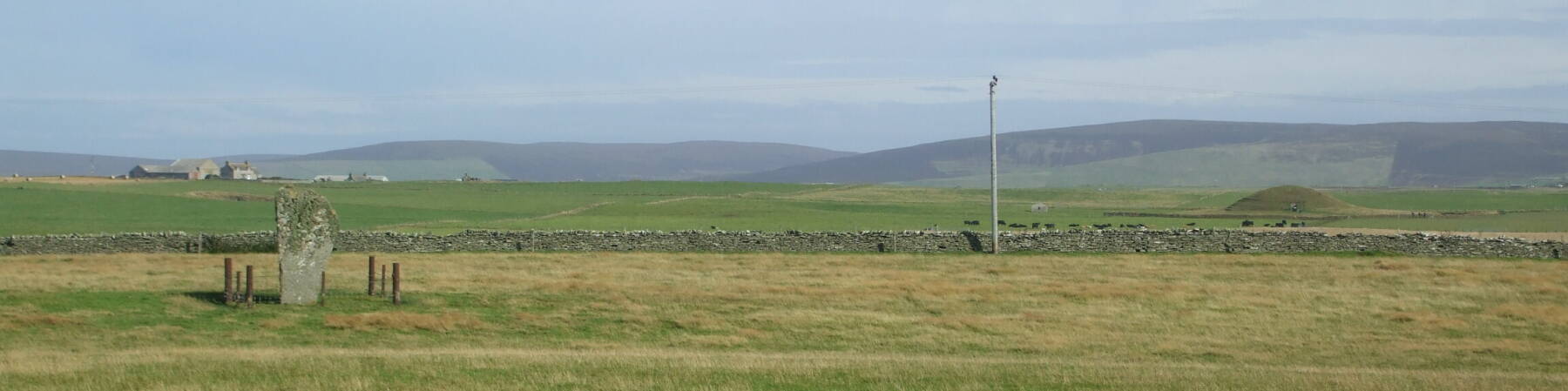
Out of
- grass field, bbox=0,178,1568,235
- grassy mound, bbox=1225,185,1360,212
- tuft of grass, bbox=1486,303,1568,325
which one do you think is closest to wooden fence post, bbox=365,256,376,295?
tuft of grass, bbox=1486,303,1568,325

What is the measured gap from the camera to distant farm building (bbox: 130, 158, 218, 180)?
18150 centimetres

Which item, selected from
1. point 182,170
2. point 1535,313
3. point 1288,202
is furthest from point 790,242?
point 182,170

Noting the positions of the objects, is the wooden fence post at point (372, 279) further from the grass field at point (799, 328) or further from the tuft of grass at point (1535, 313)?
the tuft of grass at point (1535, 313)

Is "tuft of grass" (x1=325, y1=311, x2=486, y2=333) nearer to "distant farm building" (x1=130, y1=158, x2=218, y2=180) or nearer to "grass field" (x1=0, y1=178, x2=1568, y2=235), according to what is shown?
"grass field" (x1=0, y1=178, x2=1568, y2=235)


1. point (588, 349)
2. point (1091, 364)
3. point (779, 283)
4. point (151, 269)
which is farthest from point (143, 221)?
point (1091, 364)

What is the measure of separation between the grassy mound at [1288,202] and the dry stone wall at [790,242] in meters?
51.5

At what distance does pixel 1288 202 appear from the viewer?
99.1 m

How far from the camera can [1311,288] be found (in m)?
34.0

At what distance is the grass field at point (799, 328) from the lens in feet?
58.2

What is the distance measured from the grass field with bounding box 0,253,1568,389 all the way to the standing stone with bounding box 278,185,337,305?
66cm

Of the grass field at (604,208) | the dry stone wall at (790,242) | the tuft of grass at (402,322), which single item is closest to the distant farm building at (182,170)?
the grass field at (604,208)

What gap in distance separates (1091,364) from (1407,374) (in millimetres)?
4280

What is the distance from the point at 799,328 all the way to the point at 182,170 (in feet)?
589

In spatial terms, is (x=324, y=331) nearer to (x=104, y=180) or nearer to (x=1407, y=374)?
(x=1407, y=374)
